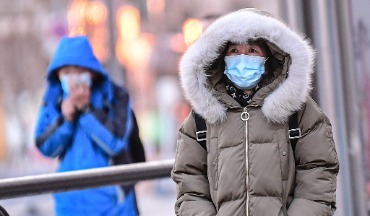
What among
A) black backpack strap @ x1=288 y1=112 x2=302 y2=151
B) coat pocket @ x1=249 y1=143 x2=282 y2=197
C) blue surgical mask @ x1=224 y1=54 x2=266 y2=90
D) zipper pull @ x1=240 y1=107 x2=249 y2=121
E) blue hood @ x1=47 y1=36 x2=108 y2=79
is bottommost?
coat pocket @ x1=249 y1=143 x2=282 y2=197

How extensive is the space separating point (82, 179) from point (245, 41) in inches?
66.9

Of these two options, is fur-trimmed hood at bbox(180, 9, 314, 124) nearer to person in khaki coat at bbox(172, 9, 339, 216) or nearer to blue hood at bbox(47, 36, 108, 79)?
person in khaki coat at bbox(172, 9, 339, 216)

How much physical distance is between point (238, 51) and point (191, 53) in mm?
172

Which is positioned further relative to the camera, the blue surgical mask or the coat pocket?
the blue surgical mask

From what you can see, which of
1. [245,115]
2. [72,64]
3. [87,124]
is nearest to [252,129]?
[245,115]

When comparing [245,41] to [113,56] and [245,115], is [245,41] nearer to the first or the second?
[245,115]

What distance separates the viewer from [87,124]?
185 inches

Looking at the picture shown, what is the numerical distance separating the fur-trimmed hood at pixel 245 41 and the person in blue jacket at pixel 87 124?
1.72m

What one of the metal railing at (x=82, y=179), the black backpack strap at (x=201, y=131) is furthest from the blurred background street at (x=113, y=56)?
the black backpack strap at (x=201, y=131)

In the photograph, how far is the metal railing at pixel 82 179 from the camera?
156 inches

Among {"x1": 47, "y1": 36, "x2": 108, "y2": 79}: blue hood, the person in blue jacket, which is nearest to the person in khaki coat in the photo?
the person in blue jacket

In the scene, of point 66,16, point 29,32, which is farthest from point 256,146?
point 29,32

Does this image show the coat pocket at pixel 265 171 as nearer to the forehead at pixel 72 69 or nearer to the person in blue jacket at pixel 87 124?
the person in blue jacket at pixel 87 124

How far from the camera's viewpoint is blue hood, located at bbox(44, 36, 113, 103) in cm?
479
